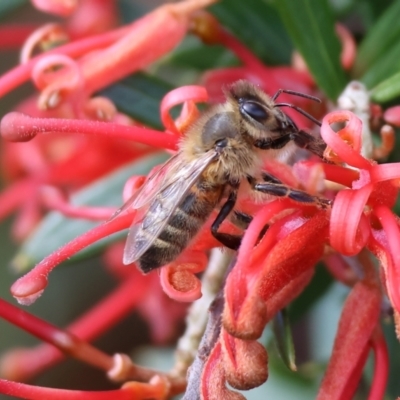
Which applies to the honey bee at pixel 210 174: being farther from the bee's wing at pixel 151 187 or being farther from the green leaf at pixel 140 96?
the green leaf at pixel 140 96

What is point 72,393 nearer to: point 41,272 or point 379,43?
point 41,272

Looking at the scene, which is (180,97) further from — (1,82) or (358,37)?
(358,37)

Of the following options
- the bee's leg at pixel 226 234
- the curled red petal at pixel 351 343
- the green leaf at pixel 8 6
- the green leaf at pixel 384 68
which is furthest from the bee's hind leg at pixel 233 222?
the green leaf at pixel 8 6

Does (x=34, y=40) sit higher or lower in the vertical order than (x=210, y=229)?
higher

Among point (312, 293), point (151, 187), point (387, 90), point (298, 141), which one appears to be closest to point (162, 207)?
point (151, 187)

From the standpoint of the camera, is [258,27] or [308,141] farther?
[258,27]

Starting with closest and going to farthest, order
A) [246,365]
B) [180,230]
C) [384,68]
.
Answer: [246,365]
[180,230]
[384,68]

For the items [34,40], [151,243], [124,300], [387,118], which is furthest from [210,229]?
[124,300]
